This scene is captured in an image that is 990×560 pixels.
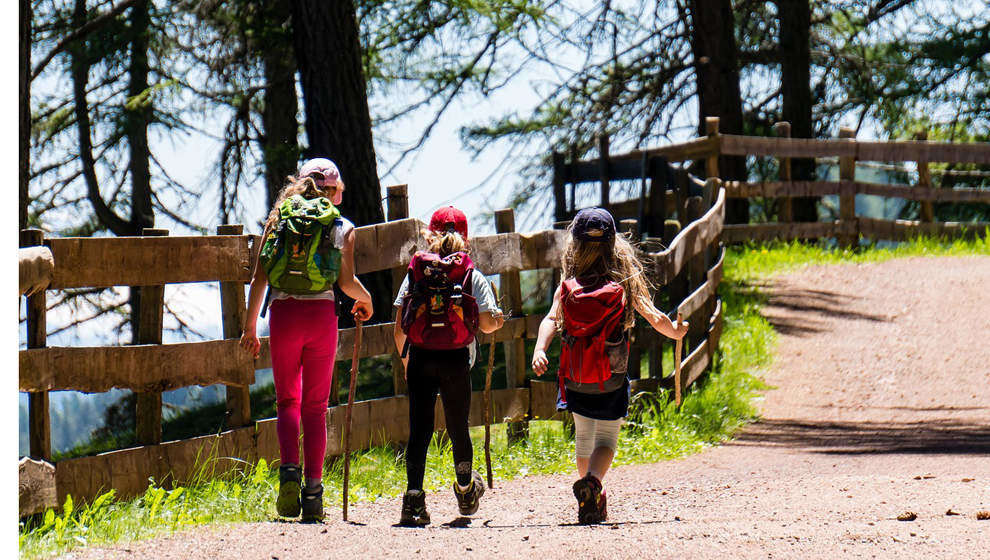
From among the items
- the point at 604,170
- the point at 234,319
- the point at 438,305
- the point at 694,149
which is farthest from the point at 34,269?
the point at 694,149

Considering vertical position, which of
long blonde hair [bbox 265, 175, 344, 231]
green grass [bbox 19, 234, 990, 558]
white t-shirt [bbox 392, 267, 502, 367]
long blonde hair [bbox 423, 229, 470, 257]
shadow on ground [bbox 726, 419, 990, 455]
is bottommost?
shadow on ground [bbox 726, 419, 990, 455]

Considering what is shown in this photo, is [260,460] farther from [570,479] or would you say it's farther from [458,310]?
[570,479]

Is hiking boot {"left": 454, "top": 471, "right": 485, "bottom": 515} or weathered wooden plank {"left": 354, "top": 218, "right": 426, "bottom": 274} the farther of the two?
weathered wooden plank {"left": 354, "top": 218, "right": 426, "bottom": 274}

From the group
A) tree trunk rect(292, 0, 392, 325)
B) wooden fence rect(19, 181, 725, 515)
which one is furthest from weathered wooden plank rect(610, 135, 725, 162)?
wooden fence rect(19, 181, 725, 515)

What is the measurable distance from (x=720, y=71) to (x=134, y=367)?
39.3 feet

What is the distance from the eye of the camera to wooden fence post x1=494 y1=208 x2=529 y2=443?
7.96m

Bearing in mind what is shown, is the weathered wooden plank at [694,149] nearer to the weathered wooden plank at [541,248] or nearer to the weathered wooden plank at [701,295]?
the weathered wooden plank at [701,295]

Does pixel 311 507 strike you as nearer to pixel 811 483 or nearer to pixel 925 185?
pixel 811 483

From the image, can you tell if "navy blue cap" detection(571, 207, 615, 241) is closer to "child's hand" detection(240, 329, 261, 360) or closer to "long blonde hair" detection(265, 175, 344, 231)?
"long blonde hair" detection(265, 175, 344, 231)

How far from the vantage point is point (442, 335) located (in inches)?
213

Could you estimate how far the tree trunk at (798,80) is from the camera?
1689cm

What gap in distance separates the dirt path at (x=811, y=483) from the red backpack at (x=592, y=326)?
2.48 ft

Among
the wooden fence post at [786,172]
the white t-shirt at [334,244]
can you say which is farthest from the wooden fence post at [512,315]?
the wooden fence post at [786,172]
